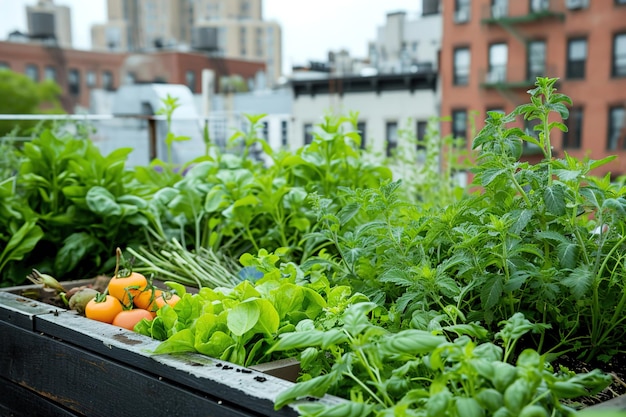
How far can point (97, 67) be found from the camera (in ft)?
182

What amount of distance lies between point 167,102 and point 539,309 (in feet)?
5.77

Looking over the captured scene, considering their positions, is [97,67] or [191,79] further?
[97,67]

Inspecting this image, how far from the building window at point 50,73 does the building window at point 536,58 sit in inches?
1410

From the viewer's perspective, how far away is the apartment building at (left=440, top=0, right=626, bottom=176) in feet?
80.5

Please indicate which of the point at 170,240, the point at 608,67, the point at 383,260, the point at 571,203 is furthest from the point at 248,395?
the point at 608,67

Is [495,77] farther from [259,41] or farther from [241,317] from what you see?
[259,41]

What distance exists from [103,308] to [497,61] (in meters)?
27.2

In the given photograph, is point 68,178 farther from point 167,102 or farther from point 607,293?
point 607,293

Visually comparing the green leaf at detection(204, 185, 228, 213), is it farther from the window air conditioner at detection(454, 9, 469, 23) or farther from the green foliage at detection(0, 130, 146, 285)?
the window air conditioner at detection(454, 9, 469, 23)

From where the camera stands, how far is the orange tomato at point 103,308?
1.76 m

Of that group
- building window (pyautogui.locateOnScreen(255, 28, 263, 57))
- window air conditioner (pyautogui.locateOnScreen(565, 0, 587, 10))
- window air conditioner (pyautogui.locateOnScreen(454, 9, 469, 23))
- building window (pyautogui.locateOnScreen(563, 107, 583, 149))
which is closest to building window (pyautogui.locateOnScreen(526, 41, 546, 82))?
window air conditioner (pyautogui.locateOnScreen(565, 0, 587, 10))

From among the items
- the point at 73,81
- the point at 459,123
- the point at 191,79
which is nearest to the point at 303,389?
the point at 459,123

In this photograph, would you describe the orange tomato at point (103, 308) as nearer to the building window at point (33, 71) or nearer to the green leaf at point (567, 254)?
the green leaf at point (567, 254)

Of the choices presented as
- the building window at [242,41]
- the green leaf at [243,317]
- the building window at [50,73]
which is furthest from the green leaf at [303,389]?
the building window at [242,41]
